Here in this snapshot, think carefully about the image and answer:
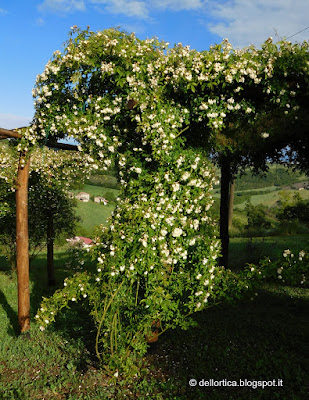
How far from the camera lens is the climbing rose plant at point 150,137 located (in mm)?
4805

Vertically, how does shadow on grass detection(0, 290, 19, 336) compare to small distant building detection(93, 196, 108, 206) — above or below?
below

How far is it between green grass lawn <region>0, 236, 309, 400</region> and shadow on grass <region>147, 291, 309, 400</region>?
0.01 meters

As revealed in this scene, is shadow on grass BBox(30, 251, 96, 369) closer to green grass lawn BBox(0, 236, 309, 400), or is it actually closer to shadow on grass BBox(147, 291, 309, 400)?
green grass lawn BBox(0, 236, 309, 400)

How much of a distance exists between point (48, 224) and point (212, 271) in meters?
8.35

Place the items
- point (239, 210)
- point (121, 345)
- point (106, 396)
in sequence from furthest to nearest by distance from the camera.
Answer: point (239, 210) < point (121, 345) < point (106, 396)

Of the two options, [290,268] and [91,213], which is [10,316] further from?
[91,213]

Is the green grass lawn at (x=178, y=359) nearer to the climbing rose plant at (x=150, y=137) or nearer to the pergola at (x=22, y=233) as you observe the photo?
the climbing rose plant at (x=150, y=137)

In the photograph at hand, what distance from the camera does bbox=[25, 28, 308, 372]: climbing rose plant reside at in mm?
4805

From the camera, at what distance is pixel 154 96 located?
189 inches

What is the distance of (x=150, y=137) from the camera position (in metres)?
4.79

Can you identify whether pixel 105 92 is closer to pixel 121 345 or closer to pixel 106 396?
pixel 121 345

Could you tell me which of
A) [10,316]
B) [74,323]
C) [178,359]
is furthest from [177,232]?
[10,316]

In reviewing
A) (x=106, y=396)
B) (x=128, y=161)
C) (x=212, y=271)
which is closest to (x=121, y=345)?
(x=106, y=396)

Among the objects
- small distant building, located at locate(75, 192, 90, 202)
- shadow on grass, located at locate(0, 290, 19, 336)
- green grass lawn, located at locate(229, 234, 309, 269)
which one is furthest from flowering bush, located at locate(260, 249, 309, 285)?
small distant building, located at locate(75, 192, 90, 202)
